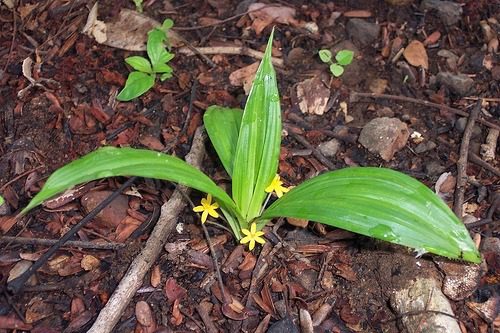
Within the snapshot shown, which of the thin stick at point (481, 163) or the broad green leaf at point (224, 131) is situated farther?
the thin stick at point (481, 163)

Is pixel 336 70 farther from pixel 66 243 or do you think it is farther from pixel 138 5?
pixel 66 243

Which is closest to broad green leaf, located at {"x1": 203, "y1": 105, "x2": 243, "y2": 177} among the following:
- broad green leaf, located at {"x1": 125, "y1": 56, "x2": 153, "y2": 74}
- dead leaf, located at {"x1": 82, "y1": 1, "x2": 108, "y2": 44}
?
broad green leaf, located at {"x1": 125, "y1": 56, "x2": 153, "y2": 74}

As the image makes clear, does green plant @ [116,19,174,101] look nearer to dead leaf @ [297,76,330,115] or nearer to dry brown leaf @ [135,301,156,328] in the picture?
dead leaf @ [297,76,330,115]

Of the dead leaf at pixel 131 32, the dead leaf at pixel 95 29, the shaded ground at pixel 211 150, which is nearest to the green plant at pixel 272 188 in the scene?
the shaded ground at pixel 211 150

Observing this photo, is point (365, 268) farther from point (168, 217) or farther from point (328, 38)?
point (328, 38)

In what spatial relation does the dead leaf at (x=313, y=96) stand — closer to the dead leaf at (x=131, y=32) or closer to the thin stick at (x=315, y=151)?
the thin stick at (x=315, y=151)
